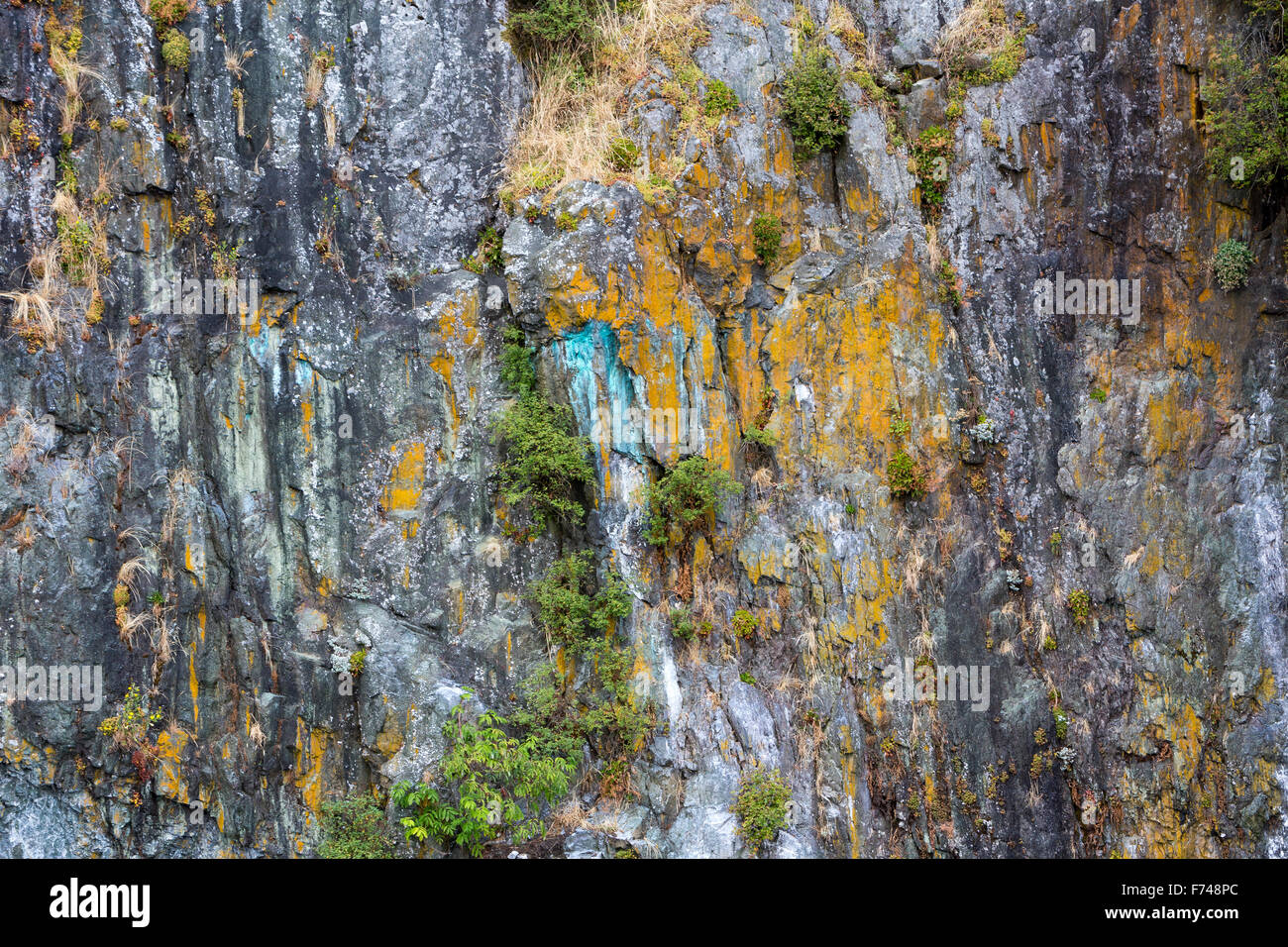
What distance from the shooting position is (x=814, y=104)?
10430mm

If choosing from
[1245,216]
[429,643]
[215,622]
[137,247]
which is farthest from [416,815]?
[1245,216]

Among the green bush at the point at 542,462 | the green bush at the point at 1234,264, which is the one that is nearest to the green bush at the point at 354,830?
the green bush at the point at 542,462

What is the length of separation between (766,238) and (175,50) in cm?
727

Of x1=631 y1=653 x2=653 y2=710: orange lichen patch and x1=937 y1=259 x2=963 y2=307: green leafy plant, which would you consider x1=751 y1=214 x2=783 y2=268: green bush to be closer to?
x1=937 y1=259 x2=963 y2=307: green leafy plant

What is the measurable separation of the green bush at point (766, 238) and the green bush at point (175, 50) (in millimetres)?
6991

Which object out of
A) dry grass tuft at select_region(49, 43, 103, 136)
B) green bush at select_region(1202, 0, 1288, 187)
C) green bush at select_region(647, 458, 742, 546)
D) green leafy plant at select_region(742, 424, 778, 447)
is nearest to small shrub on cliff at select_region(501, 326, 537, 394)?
green bush at select_region(647, 458, 742, 546)

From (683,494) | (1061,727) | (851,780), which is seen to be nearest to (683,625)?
(683,494)

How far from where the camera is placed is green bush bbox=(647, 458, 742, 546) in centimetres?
959

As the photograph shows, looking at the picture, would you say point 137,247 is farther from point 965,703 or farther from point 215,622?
point 965,703

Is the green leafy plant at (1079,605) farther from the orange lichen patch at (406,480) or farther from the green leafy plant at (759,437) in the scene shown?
the orange lichen patch at (406,480)

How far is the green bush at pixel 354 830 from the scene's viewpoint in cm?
909

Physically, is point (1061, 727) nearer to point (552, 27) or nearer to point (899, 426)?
point (899, 426)

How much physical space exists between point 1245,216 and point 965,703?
669cm

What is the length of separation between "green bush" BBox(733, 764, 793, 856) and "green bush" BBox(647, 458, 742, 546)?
2.77 meters
